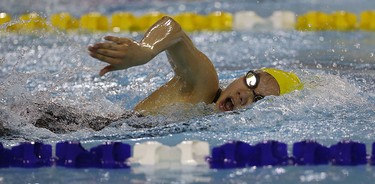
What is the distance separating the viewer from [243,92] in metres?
3.02

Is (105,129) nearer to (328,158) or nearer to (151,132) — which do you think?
(151,132)

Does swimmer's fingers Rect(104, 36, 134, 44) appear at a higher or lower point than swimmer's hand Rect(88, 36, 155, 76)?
higher

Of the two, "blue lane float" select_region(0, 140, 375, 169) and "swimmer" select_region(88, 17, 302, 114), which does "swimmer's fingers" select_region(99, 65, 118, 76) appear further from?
"swimmer" select_region(88, 17, 302, 114)

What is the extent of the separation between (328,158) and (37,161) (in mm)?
1008

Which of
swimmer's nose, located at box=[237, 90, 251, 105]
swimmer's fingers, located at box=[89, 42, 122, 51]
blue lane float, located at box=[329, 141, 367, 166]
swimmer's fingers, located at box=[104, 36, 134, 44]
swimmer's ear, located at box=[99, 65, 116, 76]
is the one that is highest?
swimmer's fingers, located at box=[104, 36, 134, 44]

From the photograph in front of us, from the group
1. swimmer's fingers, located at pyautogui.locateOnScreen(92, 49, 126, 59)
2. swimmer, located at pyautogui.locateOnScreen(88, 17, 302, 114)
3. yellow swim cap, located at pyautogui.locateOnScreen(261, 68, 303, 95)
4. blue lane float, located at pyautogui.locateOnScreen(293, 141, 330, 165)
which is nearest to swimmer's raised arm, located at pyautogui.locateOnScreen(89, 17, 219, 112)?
swimmer, located at pyautogui.locateOnScreen(88, 17, 302, 114)

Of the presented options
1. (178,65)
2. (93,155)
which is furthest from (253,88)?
(93,155)

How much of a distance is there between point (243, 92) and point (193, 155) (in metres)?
0.55

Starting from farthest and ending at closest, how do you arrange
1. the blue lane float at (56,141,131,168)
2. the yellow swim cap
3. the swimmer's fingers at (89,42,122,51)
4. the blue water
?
the yellow swim cap, the blue lane float at (56,141,131,168), the blue water, the swimmer's fingers at (89,42,122,51)

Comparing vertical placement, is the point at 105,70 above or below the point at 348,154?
above

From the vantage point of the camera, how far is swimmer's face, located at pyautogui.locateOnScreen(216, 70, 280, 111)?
9.89 ft

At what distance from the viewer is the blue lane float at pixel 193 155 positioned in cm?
251

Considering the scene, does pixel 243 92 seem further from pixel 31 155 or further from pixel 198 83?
pixel 31 155

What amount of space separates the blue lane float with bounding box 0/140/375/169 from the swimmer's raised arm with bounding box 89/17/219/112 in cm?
34
